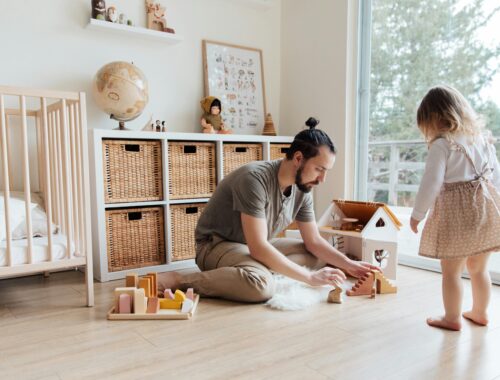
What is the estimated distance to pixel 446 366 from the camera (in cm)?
113

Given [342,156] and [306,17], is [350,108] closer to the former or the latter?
[342,156]

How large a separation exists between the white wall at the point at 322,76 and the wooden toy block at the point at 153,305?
4.88 ft

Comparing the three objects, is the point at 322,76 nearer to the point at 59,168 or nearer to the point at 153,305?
the point at 59,168

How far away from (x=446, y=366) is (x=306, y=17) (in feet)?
7.74

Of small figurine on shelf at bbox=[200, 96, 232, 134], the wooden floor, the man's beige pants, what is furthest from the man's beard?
small figurine on shelf at bbox=[200, 96, 232, 134]

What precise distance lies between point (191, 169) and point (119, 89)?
0.54 meters

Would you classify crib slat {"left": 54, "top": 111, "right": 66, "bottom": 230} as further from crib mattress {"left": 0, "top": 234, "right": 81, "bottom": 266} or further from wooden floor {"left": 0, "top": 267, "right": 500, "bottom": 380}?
wooden floor {"left": 0, "top": 267, "right": 500, "bottom": 380}

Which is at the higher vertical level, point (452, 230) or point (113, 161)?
point (113, 161)

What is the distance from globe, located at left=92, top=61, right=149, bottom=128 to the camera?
6.86ft

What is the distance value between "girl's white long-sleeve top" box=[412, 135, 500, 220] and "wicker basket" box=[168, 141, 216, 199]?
1241 millimetres

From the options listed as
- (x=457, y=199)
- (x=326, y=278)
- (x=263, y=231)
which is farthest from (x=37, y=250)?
(x=457, y=199)

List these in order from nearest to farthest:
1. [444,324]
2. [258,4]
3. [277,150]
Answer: [444,324] → [277,150] → [258,4]

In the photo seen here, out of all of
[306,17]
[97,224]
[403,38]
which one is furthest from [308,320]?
[306,17]

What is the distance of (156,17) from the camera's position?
8.03 ft
